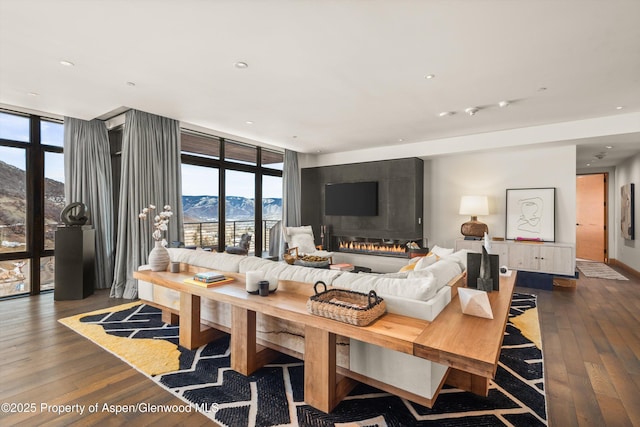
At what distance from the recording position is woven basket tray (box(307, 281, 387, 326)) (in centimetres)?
165

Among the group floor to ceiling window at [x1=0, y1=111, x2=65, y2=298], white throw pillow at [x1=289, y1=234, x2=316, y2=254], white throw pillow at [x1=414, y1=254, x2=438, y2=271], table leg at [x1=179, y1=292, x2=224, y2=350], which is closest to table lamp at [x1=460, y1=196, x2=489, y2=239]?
white throw pillow at [x1=289, y1=234, x2=316, y2=254]

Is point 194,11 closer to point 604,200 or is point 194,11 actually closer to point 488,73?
point 488,73

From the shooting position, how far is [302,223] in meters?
7.33

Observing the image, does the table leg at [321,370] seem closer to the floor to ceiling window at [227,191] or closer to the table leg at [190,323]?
the table leg at [190,323]

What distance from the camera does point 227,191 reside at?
19.3 ft

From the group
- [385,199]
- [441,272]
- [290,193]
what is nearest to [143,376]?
[441,272]

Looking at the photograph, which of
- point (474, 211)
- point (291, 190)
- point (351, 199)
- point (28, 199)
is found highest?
point (291, 190)

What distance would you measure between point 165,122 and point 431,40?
3.79m

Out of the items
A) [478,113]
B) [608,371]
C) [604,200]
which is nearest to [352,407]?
[608,371]

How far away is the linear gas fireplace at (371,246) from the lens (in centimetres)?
625

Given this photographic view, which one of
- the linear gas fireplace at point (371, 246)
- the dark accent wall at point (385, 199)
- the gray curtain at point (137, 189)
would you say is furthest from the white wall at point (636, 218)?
the gray curtain at point (137, 189)

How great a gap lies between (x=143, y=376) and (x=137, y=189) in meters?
2.85

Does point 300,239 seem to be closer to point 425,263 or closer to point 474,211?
point 474,211

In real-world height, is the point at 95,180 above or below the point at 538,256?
above
